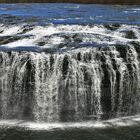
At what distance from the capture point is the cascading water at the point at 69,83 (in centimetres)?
1422

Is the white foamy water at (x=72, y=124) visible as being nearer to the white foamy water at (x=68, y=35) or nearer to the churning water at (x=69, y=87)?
the churning water at (x=69, y=87)

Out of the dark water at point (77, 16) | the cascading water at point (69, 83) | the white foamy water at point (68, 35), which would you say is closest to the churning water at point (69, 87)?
the cascading water at point (69, 83)

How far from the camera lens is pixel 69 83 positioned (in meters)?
14.2

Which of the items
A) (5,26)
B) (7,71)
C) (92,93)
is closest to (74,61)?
(92,93)

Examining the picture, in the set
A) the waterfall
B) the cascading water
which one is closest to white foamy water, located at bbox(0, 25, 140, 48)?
the cascading water

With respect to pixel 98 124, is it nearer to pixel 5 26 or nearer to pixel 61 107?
pixel 61 107

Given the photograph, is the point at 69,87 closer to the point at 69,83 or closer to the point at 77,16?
the point at 69,83

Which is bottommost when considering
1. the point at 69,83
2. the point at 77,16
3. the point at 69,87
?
the point at 69,87

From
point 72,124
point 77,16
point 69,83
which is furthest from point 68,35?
point 77,16

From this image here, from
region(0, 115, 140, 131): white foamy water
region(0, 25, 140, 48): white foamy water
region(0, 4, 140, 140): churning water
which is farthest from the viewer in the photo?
region(0, 25, 140, 48): white foamy water

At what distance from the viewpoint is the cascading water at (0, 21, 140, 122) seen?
14219mm

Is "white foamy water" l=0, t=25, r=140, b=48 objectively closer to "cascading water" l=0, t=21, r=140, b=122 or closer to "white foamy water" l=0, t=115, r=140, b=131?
"cascading water" l=0, t=21, r=140, b=122

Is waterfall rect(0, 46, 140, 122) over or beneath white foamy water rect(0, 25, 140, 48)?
beneath

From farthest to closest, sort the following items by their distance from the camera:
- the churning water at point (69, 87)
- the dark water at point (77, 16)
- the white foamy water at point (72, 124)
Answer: the dark water at point (77, 16) → the churning water at point (69, 87) → the white foamy water at point (72, 124)
